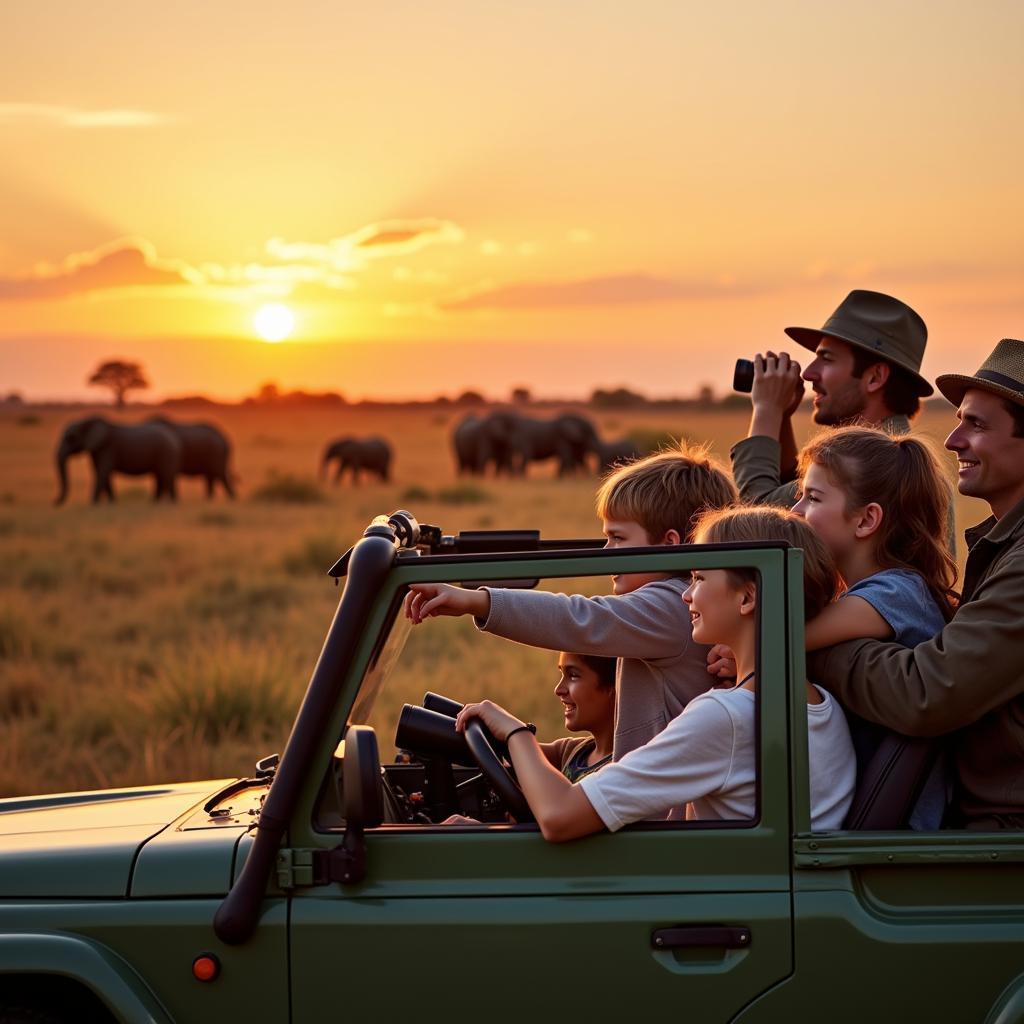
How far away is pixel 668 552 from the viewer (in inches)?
119

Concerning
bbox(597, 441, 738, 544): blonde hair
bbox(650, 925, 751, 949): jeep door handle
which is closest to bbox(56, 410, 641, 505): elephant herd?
bbox(597, 441, 738, 544): blonde hair

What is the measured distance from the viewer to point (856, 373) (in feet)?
16.4

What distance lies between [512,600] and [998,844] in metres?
1.15

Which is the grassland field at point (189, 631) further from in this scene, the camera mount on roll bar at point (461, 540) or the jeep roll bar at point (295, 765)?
the jeep roll bar at point (295, 765)

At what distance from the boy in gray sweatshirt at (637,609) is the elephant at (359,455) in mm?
45519

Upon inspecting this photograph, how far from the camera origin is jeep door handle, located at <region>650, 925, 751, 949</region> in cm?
296

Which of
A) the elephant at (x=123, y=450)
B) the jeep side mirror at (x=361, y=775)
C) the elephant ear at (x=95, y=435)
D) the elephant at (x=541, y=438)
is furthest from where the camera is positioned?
the elephant at (x=541, y=438)

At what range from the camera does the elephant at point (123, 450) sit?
3778cm

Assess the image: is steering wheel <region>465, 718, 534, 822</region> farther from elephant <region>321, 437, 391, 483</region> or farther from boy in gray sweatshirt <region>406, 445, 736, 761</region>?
elephant <region>321, 437, 391, 483</region>

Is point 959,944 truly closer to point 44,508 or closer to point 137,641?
point 137,641

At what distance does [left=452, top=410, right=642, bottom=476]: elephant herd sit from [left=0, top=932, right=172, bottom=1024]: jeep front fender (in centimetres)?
4779

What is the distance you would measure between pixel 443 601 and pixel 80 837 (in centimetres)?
100

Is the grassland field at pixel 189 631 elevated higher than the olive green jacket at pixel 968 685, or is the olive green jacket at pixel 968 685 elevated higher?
the olive green jacket at pixel 968 685

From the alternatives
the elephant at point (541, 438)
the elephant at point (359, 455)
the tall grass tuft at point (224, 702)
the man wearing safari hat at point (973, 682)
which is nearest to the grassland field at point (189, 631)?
the tall grass tuft at point (224, 702)
